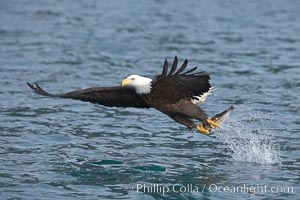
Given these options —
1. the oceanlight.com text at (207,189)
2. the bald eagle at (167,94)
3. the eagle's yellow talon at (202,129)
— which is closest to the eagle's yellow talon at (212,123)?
the bald eagle at (167,94)

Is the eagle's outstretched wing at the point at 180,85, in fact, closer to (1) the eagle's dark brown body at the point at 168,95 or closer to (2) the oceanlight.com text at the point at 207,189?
(1) the eagle's dark brown body at the point at 168,95

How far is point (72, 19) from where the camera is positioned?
1931cm

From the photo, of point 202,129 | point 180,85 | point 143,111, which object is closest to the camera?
point 180,85

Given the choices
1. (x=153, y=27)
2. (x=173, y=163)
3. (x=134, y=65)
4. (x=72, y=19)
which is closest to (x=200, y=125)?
(x=173, y=163)

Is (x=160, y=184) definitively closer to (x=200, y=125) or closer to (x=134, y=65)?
(x=200, y=125)

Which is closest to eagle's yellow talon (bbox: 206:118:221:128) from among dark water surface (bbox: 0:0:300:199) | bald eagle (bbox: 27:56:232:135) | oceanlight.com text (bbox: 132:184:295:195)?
bald eagle (bbox: 27:56:232:135)

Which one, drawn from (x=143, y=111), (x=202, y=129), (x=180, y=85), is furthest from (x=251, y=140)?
(x=143, y=111)

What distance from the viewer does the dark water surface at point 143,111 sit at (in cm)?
857

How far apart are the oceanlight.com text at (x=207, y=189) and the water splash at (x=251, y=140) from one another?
91 cm

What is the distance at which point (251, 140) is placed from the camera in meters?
10.1

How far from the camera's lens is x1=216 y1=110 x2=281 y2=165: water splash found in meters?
9.41

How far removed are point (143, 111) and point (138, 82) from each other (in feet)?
9.34

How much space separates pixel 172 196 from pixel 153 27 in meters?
10.1

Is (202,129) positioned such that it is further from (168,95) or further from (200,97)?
(168,95)
